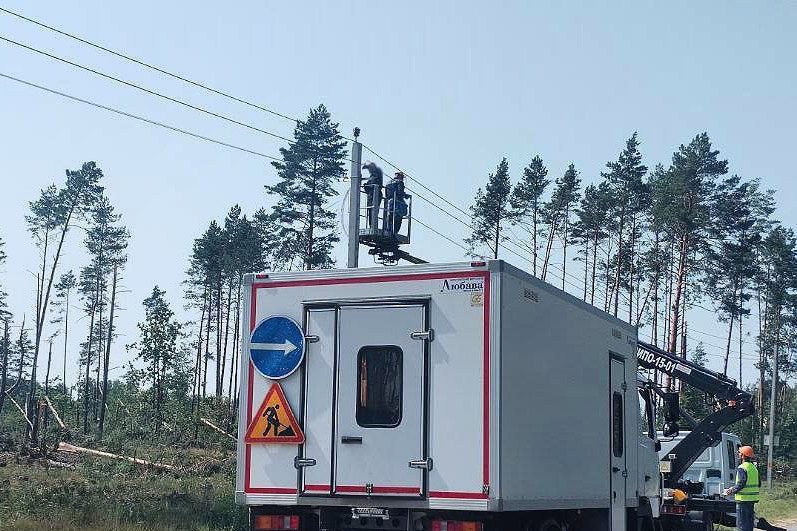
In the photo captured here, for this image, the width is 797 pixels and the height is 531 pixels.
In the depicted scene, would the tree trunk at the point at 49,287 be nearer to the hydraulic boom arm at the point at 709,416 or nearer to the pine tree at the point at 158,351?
the pine tree at the point at 158,351

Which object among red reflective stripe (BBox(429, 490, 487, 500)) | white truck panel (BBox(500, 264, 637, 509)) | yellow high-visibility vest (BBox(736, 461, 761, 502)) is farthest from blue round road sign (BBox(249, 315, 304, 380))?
yellow high-visibility vest (BBox(736, 461, 761, 502))

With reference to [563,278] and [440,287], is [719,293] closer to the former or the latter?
[563,278]

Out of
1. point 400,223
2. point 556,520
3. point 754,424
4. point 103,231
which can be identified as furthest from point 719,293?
point 556,520

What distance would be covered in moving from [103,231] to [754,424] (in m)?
43.0

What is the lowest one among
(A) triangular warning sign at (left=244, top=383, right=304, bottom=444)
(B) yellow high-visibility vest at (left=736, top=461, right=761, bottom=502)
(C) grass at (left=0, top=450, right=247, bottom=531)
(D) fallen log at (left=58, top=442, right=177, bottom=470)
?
(C) grass at (left=0, top=450, right=247, bottom=531)

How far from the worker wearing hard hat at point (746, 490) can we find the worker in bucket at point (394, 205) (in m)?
7.86

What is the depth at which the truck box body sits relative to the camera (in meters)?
9.96

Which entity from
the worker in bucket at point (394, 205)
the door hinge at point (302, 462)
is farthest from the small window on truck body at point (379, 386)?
the worker in bucket at point (394, 205)

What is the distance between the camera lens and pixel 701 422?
2109 centimetres

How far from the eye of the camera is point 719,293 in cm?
6419

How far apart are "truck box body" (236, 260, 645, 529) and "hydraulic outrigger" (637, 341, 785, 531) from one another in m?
9.21

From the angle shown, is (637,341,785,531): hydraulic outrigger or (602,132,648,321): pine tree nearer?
(637,341,785,531): hydraulic outrigger

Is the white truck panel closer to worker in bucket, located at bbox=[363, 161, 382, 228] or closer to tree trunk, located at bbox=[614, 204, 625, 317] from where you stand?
worker in bucket, located at bbox=[363, 161, 382, 228]

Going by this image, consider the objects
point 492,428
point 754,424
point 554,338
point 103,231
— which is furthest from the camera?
point 103,231
